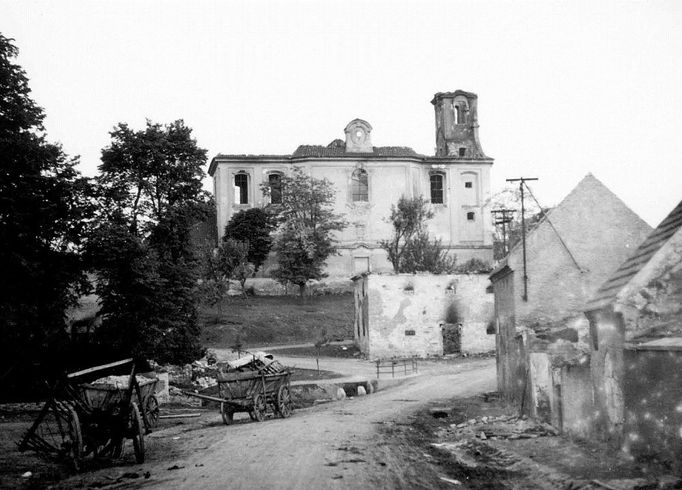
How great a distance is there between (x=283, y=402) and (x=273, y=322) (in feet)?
90.0

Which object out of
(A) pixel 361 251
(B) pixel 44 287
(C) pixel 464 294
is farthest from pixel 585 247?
(A) pixel 361 251

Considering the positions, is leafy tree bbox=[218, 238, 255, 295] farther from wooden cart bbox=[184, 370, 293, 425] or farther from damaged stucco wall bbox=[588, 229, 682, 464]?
damaged stucco wall bbox=[588, 229, 682, 464]

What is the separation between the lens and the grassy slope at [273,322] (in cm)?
4397

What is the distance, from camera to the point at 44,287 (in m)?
23.2

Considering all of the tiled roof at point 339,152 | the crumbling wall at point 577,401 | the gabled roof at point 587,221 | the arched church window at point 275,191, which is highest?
the tiled roof at point 339,152

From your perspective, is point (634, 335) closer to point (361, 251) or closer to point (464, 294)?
point (464, 294)

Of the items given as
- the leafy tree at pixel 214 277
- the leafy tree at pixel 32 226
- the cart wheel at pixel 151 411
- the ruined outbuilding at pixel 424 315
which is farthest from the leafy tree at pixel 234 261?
the cart wheel at pixel 151 411

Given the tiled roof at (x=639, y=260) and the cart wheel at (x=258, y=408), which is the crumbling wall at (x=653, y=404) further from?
the cart wheel at (x=258, y=408)

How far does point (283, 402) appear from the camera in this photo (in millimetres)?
19344

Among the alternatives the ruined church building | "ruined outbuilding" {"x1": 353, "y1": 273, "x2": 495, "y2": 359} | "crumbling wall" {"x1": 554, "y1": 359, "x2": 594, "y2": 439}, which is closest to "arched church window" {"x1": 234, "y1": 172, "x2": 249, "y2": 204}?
the ruined church building

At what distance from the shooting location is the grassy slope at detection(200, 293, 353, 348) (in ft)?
144

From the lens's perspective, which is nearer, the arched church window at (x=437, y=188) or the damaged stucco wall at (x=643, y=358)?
the damaged stucco wall at (x=643, y=358)

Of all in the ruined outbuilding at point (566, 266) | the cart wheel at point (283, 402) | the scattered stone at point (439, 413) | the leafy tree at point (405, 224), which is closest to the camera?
the scattered stone at point (439, 413)

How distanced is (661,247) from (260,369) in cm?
1130
